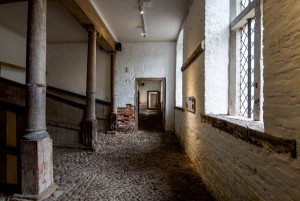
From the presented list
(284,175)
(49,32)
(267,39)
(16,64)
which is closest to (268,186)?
(284,175)

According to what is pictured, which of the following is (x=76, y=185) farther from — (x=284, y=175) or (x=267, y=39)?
(x=267, y=39)

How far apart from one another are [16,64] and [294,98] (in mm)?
8131

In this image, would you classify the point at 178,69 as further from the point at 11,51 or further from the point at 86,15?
the point at 11,51

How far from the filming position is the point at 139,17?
5684 millimetres

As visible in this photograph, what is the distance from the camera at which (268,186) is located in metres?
A: 1.50

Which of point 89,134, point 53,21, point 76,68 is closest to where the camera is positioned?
point 89,134

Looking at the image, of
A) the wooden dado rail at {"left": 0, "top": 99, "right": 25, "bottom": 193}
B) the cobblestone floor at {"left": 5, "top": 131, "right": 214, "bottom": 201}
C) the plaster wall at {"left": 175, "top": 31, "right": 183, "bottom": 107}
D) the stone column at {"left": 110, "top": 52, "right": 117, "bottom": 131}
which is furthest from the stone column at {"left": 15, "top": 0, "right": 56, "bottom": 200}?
the plaster wall at {"left": 175, "top": 31, "right": 183, "bottom": 107}

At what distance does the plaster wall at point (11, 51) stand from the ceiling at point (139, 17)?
128 inches

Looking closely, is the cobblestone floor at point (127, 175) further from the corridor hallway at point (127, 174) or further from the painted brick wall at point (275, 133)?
the painted brick wall at point (275, 133)

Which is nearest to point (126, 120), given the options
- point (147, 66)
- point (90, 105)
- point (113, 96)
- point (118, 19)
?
point (113, 96)

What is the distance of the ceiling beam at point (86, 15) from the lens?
13.3 feet

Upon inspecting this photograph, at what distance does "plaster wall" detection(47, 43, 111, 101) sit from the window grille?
5.84 m

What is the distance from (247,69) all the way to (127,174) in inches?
97.0

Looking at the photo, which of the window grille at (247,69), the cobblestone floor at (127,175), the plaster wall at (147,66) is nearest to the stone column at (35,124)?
the cobblestone floor at (127,175)
